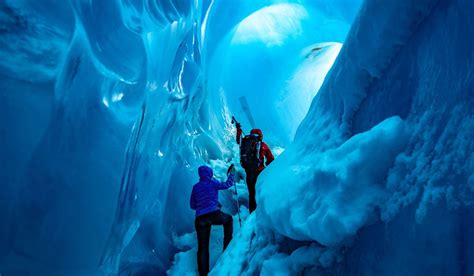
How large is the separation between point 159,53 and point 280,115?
20.8 feet

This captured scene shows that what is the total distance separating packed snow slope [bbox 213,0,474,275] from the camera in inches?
47.9

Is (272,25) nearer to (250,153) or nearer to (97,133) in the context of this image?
(250,153)

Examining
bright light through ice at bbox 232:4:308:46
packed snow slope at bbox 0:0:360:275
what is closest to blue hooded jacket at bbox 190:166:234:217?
packed snow slope at bbox 0:0:360:275

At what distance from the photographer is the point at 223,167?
24.0ft

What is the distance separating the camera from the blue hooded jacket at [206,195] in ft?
11.7

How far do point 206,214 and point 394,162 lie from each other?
236 cm

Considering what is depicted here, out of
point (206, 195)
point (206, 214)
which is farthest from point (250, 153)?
point (206, 214)

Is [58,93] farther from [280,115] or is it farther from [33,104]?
[280,115]

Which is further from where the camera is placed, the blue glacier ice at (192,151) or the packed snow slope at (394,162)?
the blue glacier ice at (192,151)

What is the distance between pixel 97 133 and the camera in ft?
11.9

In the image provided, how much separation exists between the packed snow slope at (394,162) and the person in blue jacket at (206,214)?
135cm

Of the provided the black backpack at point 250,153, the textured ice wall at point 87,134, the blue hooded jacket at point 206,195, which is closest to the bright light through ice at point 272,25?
the textured ice wall at point 87,134

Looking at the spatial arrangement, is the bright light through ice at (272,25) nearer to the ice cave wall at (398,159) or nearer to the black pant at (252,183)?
the black pant at (252,183)

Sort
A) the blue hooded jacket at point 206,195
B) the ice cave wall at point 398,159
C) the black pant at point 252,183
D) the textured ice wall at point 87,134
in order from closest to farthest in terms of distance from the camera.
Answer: the ice cave wall at point 398,159 → the textured ice wall at point 87,134 → the blue hooded jacket at point 206,195 → the black pant at point 252,183
